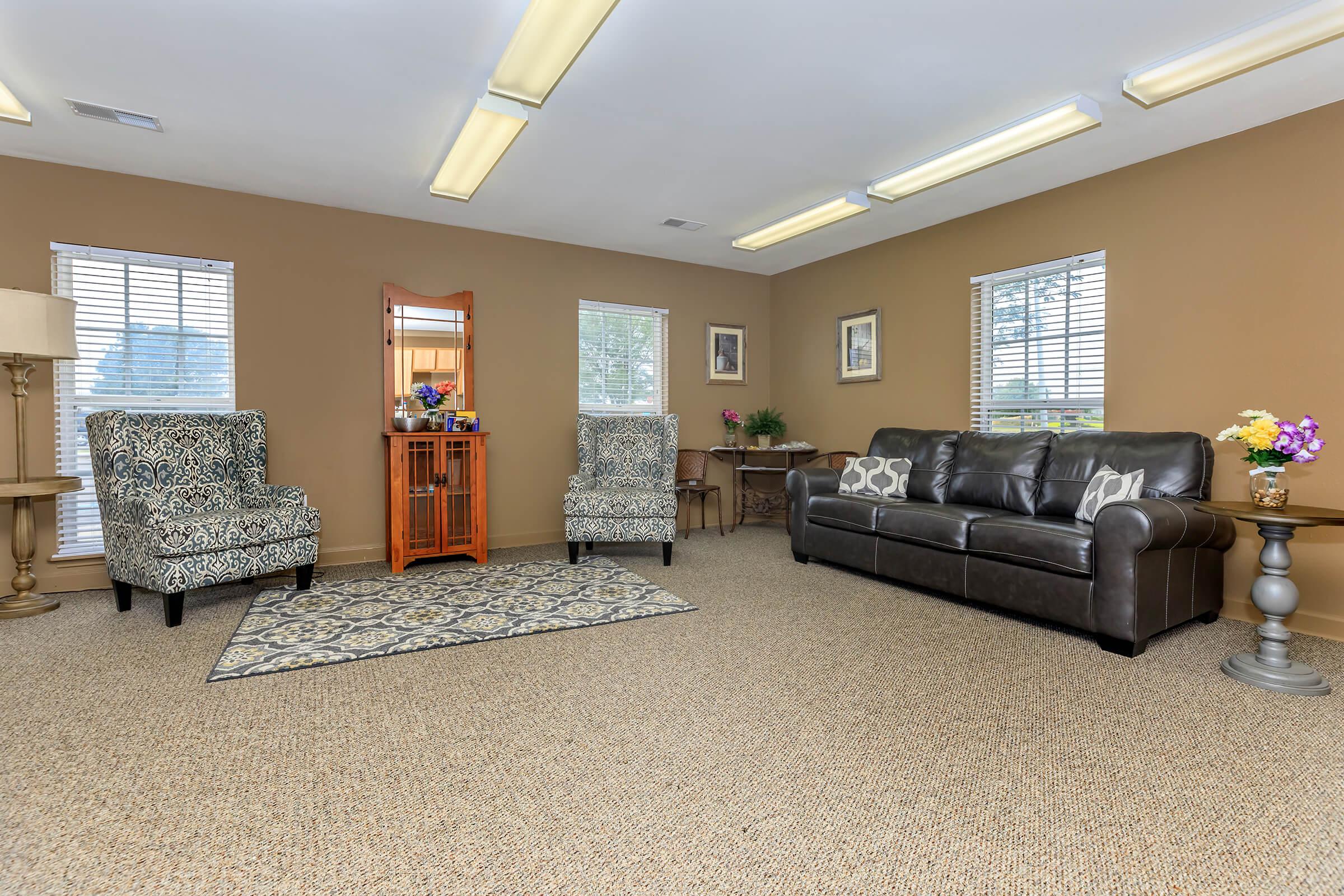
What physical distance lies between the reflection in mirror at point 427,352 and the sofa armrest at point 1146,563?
14.5 ft

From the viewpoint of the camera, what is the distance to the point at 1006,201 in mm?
4719

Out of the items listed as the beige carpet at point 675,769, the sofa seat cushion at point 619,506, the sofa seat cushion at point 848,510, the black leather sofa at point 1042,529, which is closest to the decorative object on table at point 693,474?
the sofa seat cushion at point 619,506

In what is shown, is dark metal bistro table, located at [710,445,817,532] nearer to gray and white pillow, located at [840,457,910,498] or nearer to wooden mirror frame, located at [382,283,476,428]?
gray and white pillow, located at [840,457,910,498]

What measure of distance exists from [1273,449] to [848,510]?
→ 2.21 meters

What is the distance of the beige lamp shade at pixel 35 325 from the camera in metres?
3.43

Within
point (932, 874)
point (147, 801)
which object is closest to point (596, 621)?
point (147, 801)

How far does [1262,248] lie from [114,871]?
5298mm

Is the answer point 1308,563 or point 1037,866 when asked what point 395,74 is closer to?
point 1037,866

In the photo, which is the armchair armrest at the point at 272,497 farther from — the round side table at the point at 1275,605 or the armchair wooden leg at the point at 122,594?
the round side table at the point at 1275,605

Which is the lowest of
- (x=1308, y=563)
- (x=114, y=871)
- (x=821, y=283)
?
(x=114, y=871)

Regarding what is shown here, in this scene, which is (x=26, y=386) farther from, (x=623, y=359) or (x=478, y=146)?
(x=623, y=359)

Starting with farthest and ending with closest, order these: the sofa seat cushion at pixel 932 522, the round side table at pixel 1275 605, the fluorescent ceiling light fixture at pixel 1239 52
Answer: the sofa seat cushion at pixel 932 522 → the round side table at pixel 1275 605 → the fluorescent ceiling light fixture at pixel 1239 52

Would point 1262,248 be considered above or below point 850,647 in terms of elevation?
above

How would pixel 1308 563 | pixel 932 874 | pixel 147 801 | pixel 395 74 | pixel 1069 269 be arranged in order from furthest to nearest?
pixel 1069 269, pixel 1308 563, pixel 395 74, pixel 147 801, pixel 932 874
